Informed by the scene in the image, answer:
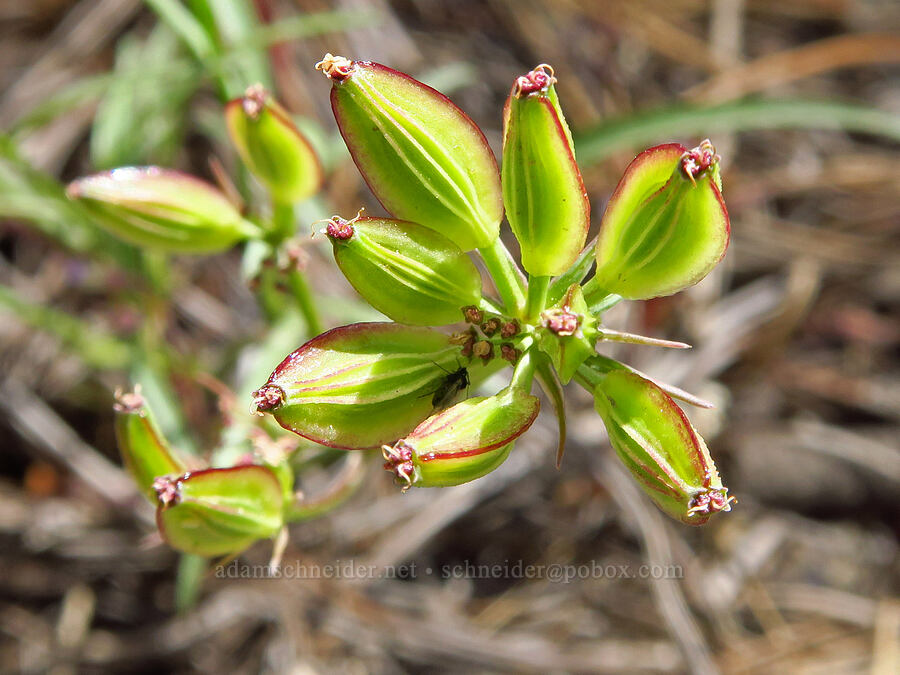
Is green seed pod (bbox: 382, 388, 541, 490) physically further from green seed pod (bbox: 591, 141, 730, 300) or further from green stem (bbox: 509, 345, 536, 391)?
green seed pod (bbox: 591, 141, 730, 300)

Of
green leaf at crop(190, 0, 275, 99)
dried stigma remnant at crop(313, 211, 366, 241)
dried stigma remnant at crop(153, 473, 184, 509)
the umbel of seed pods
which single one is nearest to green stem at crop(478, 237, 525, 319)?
the umbel of seed pods

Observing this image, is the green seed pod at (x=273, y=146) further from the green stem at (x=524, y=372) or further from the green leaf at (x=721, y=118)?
the green leaf at (x=721, y=118)

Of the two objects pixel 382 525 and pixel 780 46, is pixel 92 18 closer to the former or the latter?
pixel 382 525

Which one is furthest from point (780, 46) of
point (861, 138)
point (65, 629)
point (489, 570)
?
point (65, 629)

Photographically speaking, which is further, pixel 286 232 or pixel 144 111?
pixel 144 111

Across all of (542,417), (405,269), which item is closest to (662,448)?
(405,269)

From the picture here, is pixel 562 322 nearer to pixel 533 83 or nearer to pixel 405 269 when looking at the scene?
pixel 405 269
